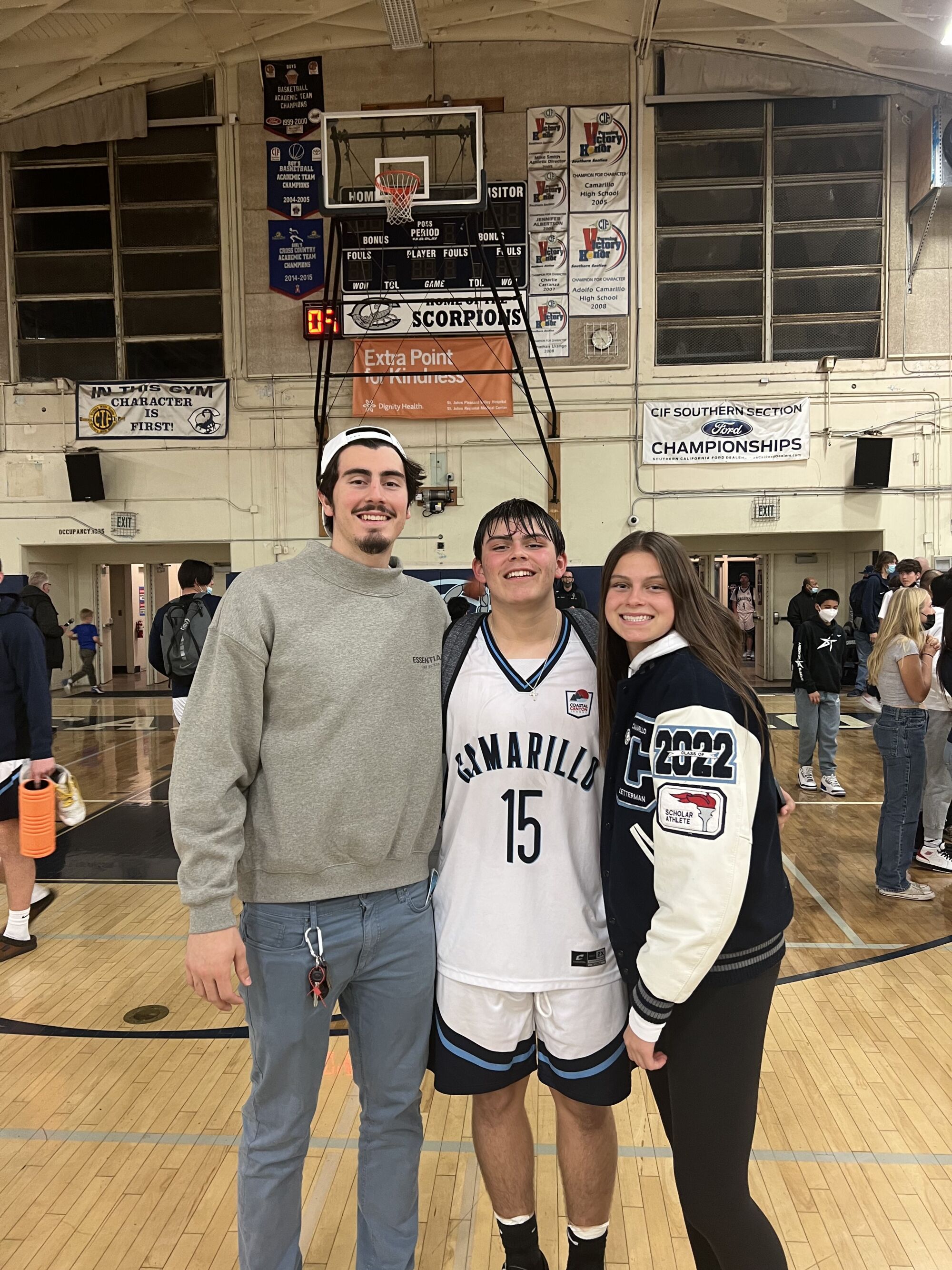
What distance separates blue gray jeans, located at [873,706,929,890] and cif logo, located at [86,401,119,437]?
42.3 ft

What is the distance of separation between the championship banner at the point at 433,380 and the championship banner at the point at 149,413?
250 centimetres

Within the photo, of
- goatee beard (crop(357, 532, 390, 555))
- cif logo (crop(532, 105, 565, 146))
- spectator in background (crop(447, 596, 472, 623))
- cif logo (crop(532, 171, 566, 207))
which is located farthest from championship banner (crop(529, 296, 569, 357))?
goatee beard (crop(357, 532, 390, 555))

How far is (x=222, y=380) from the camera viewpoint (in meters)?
13.8

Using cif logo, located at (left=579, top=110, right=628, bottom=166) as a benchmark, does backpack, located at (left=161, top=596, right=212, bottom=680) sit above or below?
below

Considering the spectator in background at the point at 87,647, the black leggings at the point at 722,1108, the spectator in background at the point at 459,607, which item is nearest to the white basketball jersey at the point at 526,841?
the black leggings at the point at 722,1108

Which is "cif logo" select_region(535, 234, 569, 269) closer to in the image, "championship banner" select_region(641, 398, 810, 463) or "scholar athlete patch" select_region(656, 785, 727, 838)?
"championship banner" select_region(641, 398, 810, 463)

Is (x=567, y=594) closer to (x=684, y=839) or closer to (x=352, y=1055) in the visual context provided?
(x=684, y=839)

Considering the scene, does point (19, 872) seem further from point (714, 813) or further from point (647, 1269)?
point (714, 813)

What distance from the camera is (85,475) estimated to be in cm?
1366

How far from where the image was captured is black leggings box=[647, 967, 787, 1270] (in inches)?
65.1

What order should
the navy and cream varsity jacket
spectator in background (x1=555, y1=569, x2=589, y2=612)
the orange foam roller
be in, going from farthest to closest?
Result: the orange foam roller → spectator in background (x1=555, y1=569, x2=589, y2=612) → the navy and cream varsity jacket

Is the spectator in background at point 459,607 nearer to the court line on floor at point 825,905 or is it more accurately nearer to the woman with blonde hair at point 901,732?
the court line on floor at point 825,905

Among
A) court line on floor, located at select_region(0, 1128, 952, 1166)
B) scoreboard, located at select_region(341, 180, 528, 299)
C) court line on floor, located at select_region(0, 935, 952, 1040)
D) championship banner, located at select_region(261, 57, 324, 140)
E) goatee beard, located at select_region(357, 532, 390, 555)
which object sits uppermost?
championship banner, located at select_region(261, 57, 324, 140)

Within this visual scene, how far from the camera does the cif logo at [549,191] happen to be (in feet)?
43.0
